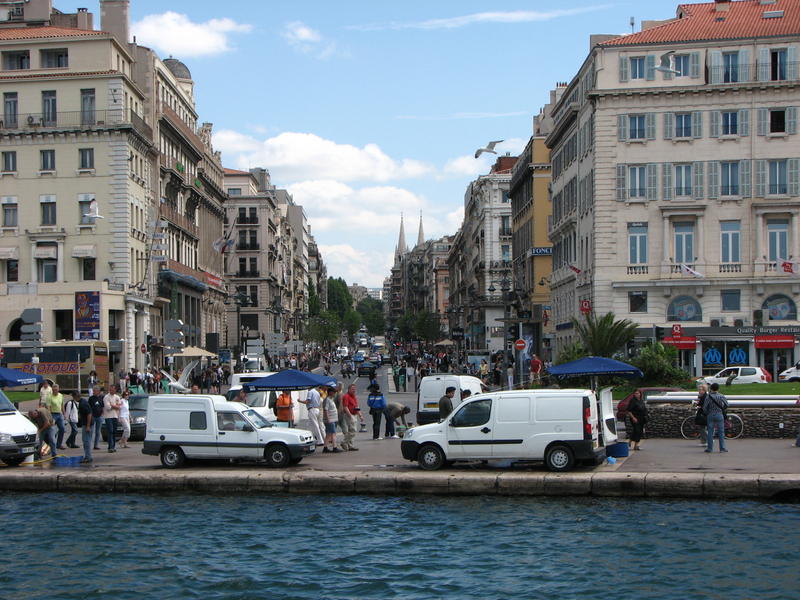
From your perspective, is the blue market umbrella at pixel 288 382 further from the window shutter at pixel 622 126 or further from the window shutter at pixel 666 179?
the window shutter at pixel 622 126

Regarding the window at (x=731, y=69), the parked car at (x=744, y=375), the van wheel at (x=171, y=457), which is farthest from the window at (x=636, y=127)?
the van wheel at (x=171, y=457)

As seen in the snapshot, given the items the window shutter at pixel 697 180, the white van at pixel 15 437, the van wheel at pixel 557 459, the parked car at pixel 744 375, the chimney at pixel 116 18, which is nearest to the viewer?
the van wheel at pixel 557 459

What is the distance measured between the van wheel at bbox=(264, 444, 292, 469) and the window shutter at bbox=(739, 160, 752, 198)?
128ft

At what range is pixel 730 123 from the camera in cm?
5775

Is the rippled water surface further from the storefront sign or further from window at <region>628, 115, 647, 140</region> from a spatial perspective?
window at <region>628, 115, 647, 140</region>

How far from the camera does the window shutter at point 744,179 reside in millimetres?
57375

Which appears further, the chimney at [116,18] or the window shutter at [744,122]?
the chimney at [116,18]

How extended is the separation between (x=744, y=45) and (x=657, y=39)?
4446mm

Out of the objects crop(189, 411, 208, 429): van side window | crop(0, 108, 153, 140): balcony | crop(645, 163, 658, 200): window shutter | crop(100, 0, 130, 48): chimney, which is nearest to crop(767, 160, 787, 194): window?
crop(645, 163, 658, 200): window shutter

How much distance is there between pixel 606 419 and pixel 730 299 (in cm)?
3545

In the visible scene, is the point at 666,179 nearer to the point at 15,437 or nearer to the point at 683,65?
the point at 683,65

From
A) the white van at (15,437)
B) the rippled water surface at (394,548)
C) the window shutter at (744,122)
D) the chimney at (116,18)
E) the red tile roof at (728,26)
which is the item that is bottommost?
the rippled water surface at (394,548)

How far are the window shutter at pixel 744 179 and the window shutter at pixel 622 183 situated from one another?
589cm

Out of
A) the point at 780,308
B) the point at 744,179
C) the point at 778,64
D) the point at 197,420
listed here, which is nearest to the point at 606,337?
the point at 780,308
